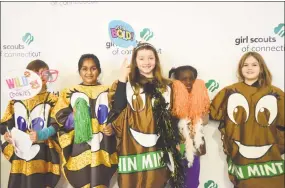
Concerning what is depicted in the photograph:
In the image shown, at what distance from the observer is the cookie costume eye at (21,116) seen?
1.31 m

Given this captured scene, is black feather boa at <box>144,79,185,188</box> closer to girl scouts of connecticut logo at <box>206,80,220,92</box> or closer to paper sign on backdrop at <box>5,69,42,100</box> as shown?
girl scouts of connecticut logo at <box>206,80,220,92</box>

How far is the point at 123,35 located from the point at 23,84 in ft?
1.50

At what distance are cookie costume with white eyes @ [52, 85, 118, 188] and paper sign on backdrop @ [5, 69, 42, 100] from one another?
118mm

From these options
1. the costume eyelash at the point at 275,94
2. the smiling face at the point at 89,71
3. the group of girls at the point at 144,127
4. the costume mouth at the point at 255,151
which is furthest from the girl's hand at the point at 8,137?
the costume eyelash at the point at 275,94

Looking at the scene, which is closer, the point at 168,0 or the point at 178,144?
the point at 178,144

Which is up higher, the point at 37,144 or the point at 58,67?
the point at 58,67

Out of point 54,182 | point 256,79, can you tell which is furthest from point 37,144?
point 256,79

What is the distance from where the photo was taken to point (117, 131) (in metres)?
1.26

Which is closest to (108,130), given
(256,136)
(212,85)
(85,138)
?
(85,138)

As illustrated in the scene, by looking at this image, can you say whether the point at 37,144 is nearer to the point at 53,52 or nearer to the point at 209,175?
the point at 53,52

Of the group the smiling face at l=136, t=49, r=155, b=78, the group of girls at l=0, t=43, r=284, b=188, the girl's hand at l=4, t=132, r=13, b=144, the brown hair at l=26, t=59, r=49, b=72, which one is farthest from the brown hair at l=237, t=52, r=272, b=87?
the girl's hand at l=4, t=132, r=13, b=144

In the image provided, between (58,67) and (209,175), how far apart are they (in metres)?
0.79

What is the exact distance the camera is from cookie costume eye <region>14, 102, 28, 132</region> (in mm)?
1307

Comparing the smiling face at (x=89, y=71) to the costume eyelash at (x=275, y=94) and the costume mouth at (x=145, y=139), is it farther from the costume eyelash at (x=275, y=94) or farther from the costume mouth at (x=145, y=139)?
the costume eyelash at (x=275, y=94)
